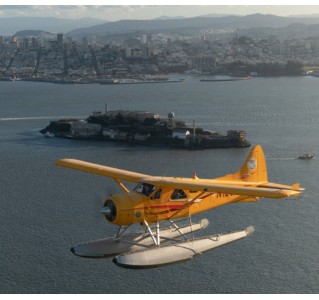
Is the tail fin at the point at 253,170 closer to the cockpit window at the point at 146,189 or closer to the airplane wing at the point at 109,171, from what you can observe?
the airplane wing at the point at 109,171

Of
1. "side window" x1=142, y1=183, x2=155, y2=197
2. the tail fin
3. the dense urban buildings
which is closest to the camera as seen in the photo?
"side window" x1=142, y1=183, x2=155, y2=197

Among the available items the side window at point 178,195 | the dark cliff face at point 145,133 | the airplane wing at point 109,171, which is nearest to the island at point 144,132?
the dark cliff face at point 145,133

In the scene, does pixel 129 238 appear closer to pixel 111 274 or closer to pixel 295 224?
pixel 111 274

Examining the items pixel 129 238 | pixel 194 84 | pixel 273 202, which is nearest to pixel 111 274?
pixel 129 238

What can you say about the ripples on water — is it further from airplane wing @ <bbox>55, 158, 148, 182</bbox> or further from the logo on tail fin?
airplane wing @ <bbox>55, 158, 148, 182</bbox>

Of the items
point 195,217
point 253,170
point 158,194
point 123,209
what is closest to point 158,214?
point 158,194

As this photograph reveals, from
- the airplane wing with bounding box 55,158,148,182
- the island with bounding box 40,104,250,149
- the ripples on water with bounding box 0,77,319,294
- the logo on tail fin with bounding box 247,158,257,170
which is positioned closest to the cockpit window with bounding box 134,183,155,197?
the airplane wing with bounding box 55,158,148,182

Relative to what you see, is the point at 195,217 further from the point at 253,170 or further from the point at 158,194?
the point at 158,194
